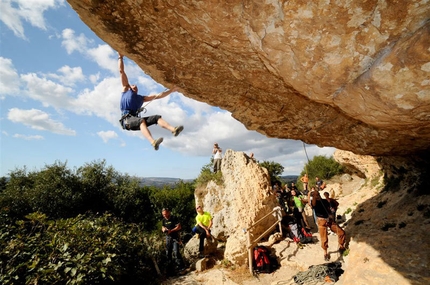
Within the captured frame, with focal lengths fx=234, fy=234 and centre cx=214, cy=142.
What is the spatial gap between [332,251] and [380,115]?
6868 mm

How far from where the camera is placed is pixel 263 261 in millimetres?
9531

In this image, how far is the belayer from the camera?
5133 millimetres

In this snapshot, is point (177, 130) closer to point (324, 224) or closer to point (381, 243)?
point (324, 224)

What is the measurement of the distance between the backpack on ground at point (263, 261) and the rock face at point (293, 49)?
638cm

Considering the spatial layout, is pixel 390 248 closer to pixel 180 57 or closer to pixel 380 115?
pixel 380 115

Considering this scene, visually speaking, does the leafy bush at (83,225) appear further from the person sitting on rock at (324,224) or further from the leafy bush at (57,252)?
the person sitting on rock at (324,224)

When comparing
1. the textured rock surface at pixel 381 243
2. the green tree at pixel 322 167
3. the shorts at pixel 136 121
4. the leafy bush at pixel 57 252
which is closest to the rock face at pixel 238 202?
the textured rock surface at pixel 381 243

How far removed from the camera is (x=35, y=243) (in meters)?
4.93

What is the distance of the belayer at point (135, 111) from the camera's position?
5133 millimetres

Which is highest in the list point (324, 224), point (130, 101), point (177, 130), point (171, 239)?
point (130, 101)

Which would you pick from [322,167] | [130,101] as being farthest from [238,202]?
[322,167]

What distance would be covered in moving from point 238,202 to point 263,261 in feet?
10.8

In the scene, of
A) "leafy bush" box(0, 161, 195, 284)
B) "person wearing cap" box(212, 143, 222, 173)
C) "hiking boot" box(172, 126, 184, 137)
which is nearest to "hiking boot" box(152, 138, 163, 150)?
"hiking boot" box(172, 126, 184, 137)

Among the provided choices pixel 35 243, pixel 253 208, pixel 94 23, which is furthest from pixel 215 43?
pixel 253 208
